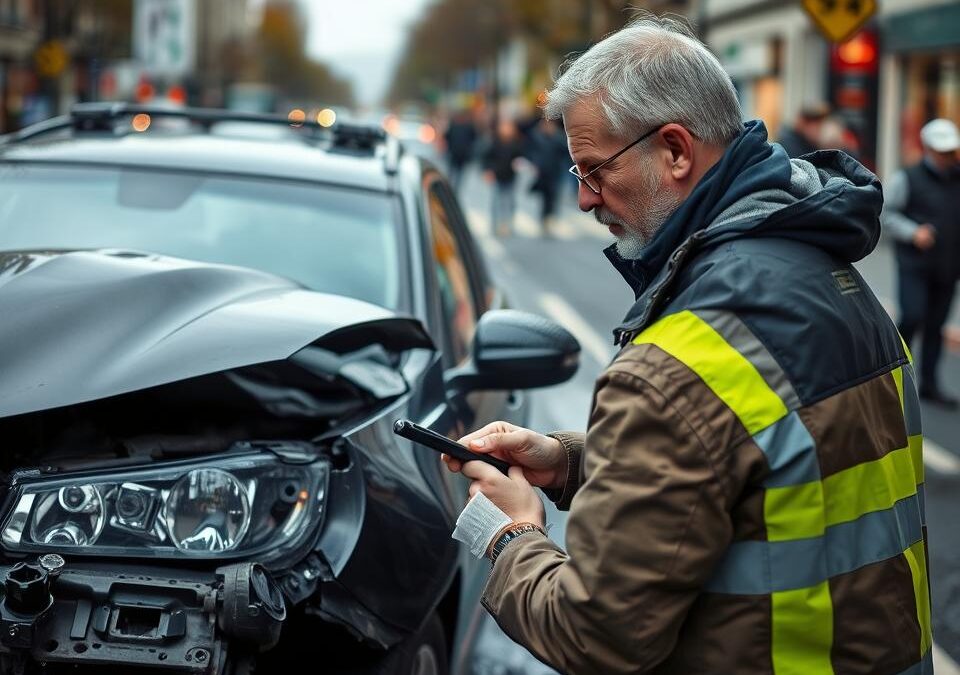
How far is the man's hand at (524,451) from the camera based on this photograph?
226cm

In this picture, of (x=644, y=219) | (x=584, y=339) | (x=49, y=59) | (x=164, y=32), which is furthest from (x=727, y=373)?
(x=164, y=32)

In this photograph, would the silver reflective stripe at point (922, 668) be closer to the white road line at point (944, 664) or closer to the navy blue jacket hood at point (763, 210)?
the navy blue jacket hood at point (763, 210)

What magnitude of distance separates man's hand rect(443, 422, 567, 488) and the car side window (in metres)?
1.52

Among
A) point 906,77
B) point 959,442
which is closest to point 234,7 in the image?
point 906,77

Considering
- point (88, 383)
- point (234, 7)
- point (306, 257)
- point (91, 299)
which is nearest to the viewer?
point (88, 383)

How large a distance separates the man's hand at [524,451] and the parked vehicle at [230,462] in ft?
1.68

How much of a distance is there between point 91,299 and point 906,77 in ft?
82.0

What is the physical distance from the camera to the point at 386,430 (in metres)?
3.10

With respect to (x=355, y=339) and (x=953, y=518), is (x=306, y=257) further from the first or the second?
(x=953, y=518)

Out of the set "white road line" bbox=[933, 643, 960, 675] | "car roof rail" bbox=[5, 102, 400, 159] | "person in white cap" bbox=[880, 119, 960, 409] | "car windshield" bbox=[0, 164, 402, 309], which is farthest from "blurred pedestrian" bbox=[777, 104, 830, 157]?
"car windshield" bbox=[0, 164, 402, 309]

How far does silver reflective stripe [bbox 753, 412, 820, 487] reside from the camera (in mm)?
1849

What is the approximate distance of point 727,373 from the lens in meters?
1.85

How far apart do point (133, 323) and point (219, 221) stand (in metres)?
1.41

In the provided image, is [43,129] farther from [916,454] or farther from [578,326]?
[578,326]
